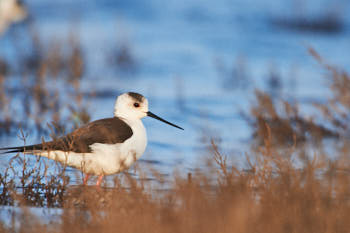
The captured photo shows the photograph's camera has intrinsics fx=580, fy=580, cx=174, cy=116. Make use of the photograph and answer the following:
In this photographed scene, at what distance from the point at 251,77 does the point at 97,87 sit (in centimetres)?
307

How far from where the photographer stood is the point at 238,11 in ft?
66.4

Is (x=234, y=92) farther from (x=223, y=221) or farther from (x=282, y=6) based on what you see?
(x=282, y=6)

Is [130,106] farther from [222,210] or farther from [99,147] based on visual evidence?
[222,210]

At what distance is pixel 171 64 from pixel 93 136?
8133 millimetres

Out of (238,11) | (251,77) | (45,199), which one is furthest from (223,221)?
(238,11)

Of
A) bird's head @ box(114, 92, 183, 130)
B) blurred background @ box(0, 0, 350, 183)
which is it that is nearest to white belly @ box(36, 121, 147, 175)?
blurred background @ box(0, 0, 350, 183)

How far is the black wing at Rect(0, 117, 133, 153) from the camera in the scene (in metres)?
4.23

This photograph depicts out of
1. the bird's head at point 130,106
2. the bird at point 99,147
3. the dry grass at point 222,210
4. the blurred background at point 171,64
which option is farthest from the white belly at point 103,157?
the dry grass at point 222,210

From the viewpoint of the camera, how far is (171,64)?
1243 cm

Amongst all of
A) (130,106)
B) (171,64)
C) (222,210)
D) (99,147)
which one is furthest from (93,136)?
(171,64)

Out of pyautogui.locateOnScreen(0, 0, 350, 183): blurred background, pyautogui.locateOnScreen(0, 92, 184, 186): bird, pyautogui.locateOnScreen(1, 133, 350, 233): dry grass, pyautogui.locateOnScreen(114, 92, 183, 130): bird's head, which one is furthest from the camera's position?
pyautogui.locateOnScreen(0, 0, 350, 183): blurred background

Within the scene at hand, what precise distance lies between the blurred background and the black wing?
0.73 ft

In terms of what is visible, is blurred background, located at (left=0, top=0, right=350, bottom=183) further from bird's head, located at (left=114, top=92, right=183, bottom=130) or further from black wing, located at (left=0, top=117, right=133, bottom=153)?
bird's head, located at (left=114, top=92, right=183, bottom=130)

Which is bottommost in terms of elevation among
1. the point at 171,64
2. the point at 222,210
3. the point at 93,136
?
the point at 222,210
